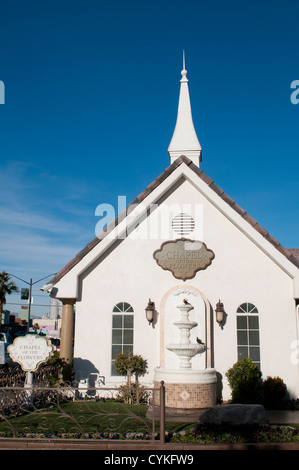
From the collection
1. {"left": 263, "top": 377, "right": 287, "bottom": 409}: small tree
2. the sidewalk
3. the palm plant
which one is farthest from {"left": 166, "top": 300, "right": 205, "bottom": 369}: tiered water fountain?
the palm plant

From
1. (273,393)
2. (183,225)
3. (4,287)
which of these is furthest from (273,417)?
(4,287)

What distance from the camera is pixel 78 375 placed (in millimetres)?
13727

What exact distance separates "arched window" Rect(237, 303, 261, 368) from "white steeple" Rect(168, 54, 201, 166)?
798 cm

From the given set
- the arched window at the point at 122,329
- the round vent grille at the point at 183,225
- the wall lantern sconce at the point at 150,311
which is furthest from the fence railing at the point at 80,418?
the round vent grille at the point at 183,225

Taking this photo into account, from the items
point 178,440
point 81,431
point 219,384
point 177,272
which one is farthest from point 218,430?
point 177,272

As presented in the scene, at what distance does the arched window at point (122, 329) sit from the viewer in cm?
1402

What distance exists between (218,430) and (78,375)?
20.9 feet

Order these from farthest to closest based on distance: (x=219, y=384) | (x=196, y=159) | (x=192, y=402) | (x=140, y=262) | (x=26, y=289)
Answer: (x=26, y=289), (x=196, y=159), (x=140, y=262), (x=219, y=384), (x=192, y=402)

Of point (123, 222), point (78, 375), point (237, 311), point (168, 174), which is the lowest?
point (78, 375)

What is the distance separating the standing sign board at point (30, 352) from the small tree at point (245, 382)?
569 centimetres

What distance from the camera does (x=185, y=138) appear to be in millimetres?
19484

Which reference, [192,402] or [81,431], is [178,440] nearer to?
[81,431]

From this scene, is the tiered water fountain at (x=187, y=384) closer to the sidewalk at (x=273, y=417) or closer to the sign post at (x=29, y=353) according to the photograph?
the sidewalk at (x=273, y=417)

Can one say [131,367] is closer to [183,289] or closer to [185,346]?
[185,346]
